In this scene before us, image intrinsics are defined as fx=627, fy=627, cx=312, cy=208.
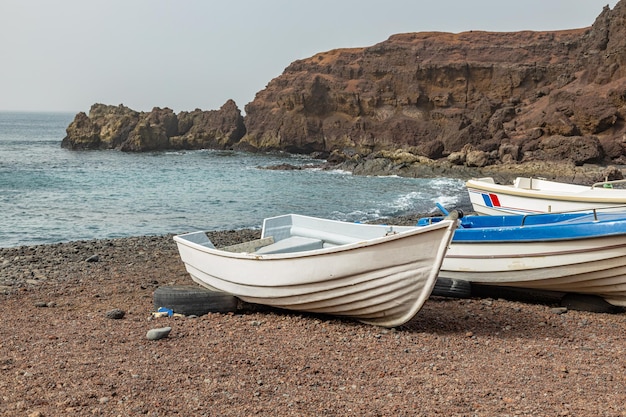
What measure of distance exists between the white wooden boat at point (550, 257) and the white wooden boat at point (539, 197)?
356 centimetres

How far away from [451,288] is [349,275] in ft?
8.62

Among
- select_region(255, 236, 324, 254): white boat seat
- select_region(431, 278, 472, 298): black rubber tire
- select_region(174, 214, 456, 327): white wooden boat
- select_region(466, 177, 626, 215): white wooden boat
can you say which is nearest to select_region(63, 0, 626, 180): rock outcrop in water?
select_region(466, 177, 626, 215): white wooden boat

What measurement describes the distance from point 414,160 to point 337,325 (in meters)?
36.0

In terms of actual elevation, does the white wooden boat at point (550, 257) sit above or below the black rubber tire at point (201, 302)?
above

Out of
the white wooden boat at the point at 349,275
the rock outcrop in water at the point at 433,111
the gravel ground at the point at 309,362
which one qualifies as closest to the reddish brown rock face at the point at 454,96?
the rock outcrop in water at the point at 433,111

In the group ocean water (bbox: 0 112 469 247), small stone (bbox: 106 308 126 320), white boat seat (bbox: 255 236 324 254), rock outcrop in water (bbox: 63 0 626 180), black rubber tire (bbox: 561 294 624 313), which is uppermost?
rock outcrop in water (bbox: 63 0 626 180)

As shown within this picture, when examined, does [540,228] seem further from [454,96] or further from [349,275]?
[454,96]

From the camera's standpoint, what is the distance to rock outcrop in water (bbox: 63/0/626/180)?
39.8 metres

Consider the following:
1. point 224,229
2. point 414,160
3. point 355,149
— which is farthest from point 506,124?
point 224,229

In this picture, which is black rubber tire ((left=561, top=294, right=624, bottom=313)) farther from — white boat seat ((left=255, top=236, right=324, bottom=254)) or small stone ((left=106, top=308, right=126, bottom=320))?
small stone ((left=106, top=308, right=126, bottom=320))

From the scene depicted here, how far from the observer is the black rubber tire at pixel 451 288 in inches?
355

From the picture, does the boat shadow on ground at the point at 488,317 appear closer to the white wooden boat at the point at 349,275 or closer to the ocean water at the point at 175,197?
the white wooden boat at the point at 349,275

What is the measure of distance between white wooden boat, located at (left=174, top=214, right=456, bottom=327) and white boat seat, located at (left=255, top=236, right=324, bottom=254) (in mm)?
1097

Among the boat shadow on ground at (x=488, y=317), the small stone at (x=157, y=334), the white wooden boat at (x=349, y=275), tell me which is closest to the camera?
the white wooden boat at (x=349, y=275)
